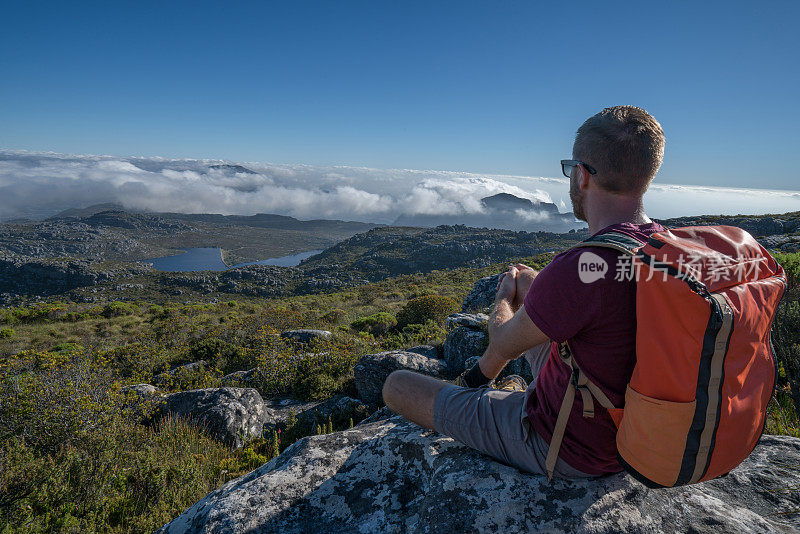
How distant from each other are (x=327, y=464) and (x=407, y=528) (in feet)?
2.75

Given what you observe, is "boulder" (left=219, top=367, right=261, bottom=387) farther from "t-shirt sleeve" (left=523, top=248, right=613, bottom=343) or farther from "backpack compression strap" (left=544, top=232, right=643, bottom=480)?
"t-shirt sleeve" (left=523, top=248, right=613, bottom=343)

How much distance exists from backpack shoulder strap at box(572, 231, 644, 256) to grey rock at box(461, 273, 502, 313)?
1075 centimetres

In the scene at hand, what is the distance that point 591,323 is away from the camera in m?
1.67

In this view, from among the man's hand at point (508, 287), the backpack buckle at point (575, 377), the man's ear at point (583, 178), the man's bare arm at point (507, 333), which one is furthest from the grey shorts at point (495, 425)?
the man's ear at point (583, 178)

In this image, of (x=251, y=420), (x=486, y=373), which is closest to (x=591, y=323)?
(x=486, y=373)

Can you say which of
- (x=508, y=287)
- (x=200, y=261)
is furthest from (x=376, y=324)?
(x=200, y=261)

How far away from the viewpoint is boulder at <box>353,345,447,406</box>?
576 cm

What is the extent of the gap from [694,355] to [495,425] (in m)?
1.20

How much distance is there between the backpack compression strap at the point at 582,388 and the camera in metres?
1.59

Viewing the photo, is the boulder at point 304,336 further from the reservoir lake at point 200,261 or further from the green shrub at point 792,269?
the reservoir lake at point 200,261

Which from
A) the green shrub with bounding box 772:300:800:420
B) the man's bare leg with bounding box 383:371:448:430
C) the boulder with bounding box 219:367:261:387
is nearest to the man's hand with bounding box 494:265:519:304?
the man's bare leg with bounding box 383:371:448:430

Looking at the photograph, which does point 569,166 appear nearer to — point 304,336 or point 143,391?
point 143,391

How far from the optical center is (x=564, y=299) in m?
1.69

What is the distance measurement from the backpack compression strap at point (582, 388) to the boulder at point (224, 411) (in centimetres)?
421
